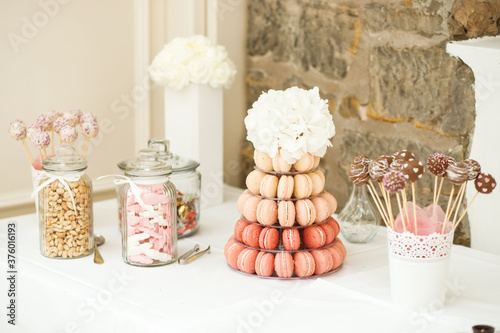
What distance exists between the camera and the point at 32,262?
1.45 meters

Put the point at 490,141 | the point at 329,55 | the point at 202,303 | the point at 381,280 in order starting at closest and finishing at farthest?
the point at 202,303
the point at 381,280
the point at 490,141
the point at 329,55

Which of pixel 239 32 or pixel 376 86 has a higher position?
pixel 239 32

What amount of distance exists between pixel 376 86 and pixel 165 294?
0.92 m

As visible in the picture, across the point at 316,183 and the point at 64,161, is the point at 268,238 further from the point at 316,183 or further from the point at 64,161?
the point at 64,161

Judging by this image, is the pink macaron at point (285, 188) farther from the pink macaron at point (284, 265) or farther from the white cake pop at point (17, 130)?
the white cake pop at point (17, 130)

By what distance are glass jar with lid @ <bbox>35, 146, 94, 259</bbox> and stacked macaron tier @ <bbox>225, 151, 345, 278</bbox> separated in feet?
1.12

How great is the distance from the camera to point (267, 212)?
1354mm

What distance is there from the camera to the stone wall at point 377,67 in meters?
1.66

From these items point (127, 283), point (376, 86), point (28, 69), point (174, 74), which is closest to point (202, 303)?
point (127, 283)

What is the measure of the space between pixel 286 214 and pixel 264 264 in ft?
0.37

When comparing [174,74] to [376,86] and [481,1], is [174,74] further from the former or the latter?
[481,1]

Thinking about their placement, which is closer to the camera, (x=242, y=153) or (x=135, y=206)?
(x=135, y=206)

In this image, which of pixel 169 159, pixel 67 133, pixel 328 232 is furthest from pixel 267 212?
pixel 67 133

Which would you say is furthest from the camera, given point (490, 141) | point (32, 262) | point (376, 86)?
point (376, 86)
